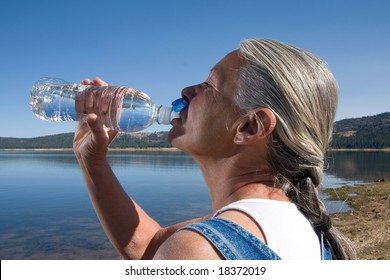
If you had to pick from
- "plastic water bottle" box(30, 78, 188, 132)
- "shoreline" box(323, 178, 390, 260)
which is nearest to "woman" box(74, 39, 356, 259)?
"plastic water bottle" box(30, 78, 188, 132)

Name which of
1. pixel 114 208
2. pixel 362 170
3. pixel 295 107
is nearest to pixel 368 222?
pixel 114 208

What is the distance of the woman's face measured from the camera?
170 cm

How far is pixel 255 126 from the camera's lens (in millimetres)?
1576

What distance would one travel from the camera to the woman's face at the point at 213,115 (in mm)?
1697

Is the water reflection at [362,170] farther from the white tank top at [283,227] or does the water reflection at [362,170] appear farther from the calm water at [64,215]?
the white tank top at [283,227]

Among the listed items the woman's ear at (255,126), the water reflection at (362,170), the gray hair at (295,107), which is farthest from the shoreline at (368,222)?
the woman's ear at (255,126)

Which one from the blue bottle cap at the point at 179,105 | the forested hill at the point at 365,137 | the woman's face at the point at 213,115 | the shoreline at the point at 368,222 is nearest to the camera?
the woman's face at the point at 213,115

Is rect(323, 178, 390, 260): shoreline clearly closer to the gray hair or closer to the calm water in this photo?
the calm water

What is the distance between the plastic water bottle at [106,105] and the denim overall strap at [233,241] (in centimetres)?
93

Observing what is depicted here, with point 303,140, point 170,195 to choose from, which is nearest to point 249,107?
point 303,140

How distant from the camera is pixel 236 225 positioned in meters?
1.20

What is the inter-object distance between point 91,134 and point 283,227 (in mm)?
1377

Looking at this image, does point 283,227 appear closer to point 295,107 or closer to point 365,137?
point 295,107

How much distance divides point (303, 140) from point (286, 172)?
151mm
